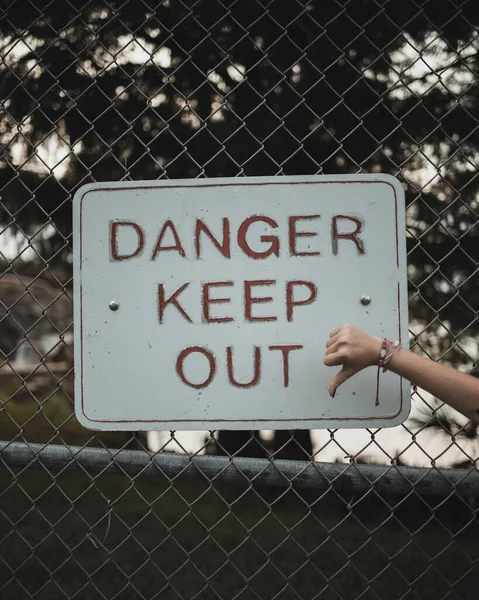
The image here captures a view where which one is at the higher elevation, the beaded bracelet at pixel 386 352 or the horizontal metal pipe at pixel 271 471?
the beaded bracelet at pixel 386 352

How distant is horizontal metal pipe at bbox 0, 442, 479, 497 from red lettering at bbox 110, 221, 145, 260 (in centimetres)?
51

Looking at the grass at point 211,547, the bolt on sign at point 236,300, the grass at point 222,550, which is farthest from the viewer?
the grass at point 222,550

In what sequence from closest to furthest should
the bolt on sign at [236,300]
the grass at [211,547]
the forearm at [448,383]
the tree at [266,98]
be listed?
the forearm at [448,383] → the bolt on sign at [236,300] → the grass at [211,547] → the tree at [266,98]

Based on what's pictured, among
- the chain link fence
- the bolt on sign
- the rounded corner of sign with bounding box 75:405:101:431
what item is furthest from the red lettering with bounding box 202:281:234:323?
the chain link fence

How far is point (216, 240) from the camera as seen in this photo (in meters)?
1.59

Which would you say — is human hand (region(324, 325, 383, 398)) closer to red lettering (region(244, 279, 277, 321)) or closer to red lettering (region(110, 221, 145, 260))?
red lettering (region(244, 279, 277, 321))

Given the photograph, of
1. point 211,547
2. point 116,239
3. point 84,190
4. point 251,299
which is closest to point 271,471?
point 251,299

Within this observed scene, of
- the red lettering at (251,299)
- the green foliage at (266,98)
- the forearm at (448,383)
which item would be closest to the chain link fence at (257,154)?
the green foliage at (266,98)

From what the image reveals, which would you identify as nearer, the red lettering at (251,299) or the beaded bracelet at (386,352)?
the beaded bracelet at (386,352)

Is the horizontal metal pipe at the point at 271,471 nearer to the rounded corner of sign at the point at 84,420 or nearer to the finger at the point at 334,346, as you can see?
A: the rounded corner of sign at the point at 84,420

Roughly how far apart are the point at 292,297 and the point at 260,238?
16 cm

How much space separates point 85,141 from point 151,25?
1.94 ft

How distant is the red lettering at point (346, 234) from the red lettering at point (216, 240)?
0.25 m

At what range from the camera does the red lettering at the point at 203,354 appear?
157cm
